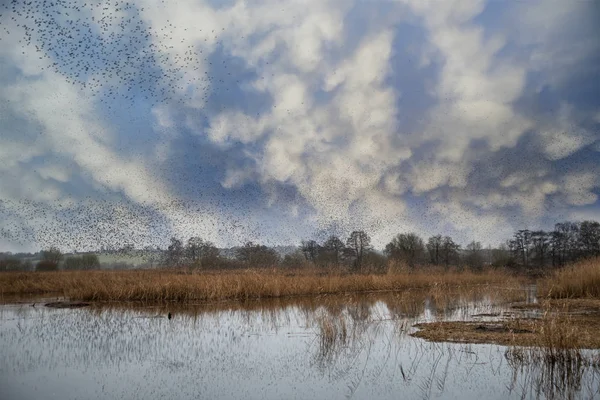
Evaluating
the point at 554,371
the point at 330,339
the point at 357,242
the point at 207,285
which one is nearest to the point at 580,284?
the point at 330,339

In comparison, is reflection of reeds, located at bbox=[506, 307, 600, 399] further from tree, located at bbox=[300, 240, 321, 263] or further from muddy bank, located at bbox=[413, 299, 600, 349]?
tree, located at bbox=[300, 240, 321, 263]

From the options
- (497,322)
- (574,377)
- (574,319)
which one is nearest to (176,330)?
Answer: (497,322)

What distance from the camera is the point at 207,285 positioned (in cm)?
1947

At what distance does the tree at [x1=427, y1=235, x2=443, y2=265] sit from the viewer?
60.1 meters

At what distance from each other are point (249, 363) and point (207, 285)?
472 inches

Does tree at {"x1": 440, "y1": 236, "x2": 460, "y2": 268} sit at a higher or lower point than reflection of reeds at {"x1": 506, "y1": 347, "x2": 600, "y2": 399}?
higher

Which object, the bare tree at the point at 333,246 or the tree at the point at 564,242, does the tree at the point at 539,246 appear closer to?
the tree at the point at 564,242

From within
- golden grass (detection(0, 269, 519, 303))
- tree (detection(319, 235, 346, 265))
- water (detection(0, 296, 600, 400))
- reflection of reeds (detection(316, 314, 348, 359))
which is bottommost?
water (detection(0, 296, 600, 400))

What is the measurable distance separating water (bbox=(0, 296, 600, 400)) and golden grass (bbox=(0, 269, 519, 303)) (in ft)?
19.2

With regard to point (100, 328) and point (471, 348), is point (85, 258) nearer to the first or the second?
point (100, 328)

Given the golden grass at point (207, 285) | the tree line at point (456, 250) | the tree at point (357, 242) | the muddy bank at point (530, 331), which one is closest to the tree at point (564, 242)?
the tree line at point (456, 250)

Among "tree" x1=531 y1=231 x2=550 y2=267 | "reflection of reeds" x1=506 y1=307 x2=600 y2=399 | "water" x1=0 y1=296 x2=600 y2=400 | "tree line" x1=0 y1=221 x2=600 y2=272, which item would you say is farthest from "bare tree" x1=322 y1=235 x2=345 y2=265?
"reflection of reeds" x1=506 y1=307 x2=600 y2=399

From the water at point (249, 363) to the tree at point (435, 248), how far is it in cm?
4828

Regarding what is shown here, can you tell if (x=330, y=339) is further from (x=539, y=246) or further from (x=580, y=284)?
(x=539, y=246)
